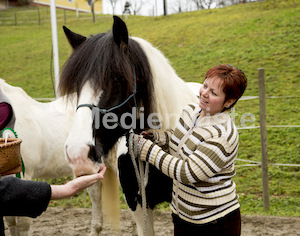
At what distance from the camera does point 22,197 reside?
131 centimetres

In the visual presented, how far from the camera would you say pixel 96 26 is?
2353 centimetres

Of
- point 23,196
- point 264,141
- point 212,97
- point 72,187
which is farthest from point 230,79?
point 264,141

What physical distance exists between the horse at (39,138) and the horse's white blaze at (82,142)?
63.7 inches

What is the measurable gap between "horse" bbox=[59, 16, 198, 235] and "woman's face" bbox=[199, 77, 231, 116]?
346mm

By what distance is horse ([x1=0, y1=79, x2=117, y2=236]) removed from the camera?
10.9 ft

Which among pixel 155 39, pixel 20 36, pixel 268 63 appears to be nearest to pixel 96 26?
pixel 20 36

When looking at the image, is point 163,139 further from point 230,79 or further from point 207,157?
point 230,79

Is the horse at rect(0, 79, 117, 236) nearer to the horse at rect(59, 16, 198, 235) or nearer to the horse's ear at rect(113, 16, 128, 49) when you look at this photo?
the horse at rect(59, 16, 198, 235)

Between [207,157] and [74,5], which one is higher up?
[74,5]

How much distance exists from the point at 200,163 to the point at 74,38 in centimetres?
106

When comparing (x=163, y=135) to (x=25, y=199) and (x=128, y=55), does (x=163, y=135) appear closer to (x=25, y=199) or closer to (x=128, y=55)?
(x=128, y=55)

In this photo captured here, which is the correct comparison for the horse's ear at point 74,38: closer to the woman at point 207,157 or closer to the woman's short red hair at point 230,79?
the woman at point 207,157

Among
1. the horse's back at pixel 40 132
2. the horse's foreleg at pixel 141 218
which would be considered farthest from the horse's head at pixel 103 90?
the horse's back at pixel 40 132

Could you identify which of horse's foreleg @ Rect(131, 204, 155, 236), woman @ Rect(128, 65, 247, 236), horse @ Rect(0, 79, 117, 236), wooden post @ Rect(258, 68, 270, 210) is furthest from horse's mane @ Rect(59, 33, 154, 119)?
wooden post @ Rect(258, 68, 270, 210)
